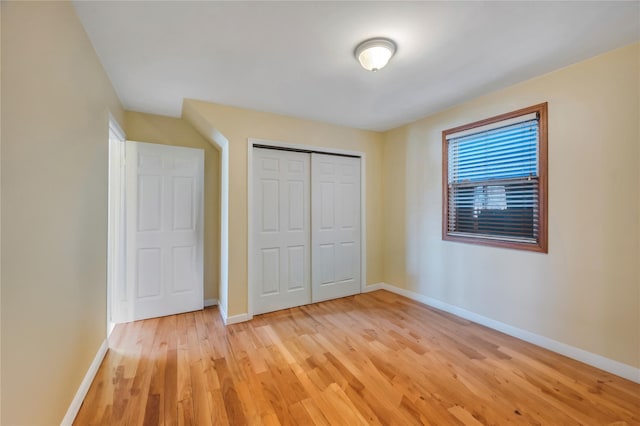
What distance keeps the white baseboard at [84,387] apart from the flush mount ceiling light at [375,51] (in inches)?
116

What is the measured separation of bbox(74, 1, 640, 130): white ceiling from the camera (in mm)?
1613

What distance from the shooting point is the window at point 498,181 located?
248cm

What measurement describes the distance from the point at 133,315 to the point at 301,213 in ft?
7.50

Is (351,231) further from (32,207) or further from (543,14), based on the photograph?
(32,207)

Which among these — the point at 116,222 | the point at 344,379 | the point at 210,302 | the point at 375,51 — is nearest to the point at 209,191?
the point at 116,222

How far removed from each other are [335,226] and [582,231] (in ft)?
8.42

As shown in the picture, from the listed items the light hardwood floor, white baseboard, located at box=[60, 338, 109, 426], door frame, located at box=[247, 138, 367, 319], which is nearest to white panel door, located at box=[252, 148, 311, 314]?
door frame, located at box=[247, 138, 367, 319]

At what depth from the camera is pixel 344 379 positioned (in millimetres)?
1996

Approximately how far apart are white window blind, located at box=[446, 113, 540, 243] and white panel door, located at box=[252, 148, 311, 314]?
1.87 meters

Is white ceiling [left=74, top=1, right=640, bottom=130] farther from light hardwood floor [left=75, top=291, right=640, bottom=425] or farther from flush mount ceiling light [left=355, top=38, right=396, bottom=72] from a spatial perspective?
light hardwood floor [left=75, top=291, right=640, bottom=425]

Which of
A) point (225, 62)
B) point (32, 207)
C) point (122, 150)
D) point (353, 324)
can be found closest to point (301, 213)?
point (353, 324)

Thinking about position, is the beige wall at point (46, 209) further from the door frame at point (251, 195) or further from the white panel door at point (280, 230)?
the white panel door at point (280, 230)

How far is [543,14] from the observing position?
1649 millimetres

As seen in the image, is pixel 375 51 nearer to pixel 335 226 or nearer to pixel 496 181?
pixel 496 181
